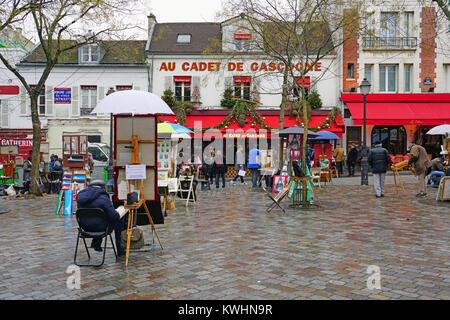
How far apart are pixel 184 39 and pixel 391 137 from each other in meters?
13.7

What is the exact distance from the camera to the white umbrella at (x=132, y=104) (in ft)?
19.8

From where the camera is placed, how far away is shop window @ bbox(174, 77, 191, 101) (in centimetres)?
2608

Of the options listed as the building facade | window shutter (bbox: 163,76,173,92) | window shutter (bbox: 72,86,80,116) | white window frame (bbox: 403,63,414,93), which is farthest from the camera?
window shutter (bbox: 72,86,80,116)

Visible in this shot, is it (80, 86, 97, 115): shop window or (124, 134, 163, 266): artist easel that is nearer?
(124, 134, 163, 266): artist easel

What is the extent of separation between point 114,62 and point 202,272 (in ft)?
76.3

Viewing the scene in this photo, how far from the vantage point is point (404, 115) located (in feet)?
77.9

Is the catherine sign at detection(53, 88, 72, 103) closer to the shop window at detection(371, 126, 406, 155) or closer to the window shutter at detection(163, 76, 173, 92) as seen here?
the window shutter at detection(163, 76, 173, 92)

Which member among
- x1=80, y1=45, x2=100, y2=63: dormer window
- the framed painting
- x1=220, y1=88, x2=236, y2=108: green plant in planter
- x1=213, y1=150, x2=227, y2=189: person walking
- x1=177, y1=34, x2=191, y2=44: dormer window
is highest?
x1=177, y1=34, x2=191, y2=44: dormer window

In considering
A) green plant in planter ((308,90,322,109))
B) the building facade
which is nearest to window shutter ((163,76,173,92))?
green plant in planter ((308,90,322,109))

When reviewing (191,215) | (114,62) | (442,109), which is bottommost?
(191,215)

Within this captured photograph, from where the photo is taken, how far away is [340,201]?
12.4m

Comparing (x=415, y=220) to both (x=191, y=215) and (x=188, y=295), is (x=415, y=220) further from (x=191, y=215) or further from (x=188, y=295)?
(x=188, y=295)

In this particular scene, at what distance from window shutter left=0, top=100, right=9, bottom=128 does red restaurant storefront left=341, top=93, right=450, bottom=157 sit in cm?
1970

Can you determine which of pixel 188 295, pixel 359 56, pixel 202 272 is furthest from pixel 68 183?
pixel 359 56
